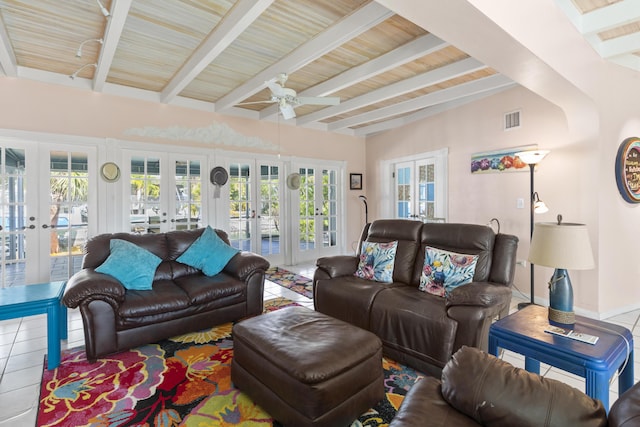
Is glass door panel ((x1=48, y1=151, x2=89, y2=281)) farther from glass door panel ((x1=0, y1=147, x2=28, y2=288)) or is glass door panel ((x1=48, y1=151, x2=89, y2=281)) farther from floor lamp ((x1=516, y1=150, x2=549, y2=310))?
A: floor lamp ((x1=516, y1=150, x2=549, y2=310))

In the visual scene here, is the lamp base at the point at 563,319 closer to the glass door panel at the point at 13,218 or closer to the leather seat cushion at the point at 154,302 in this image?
the leather seat cushion at the point at 154,302

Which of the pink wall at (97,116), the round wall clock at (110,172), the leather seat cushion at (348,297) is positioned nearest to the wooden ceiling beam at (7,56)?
the pink wall at (97,116)

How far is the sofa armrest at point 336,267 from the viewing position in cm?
316

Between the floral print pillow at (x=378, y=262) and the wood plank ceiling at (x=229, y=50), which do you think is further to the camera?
the floral print pillow at (x=378, y=262)

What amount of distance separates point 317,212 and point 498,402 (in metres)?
5.39

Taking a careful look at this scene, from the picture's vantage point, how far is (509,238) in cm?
264

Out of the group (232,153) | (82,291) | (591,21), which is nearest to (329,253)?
(232,153)

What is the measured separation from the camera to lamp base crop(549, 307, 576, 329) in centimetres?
178

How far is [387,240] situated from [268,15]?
2.31 meters

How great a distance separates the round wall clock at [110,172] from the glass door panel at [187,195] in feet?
2.51

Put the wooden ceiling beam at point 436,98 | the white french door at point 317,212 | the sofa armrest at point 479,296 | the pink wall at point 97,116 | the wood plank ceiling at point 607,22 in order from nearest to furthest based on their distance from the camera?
the sofa armrest at point 479,296 → the wood plank ceiling at point 607,22 → the pink wall at point 97,116 → the wooden ceiling beam at point 436,98 → the white french door at point 317,212

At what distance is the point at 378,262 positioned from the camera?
3.07 m

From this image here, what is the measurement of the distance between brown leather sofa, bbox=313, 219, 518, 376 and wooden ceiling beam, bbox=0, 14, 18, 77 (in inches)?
140

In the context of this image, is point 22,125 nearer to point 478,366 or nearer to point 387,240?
point 387,240
